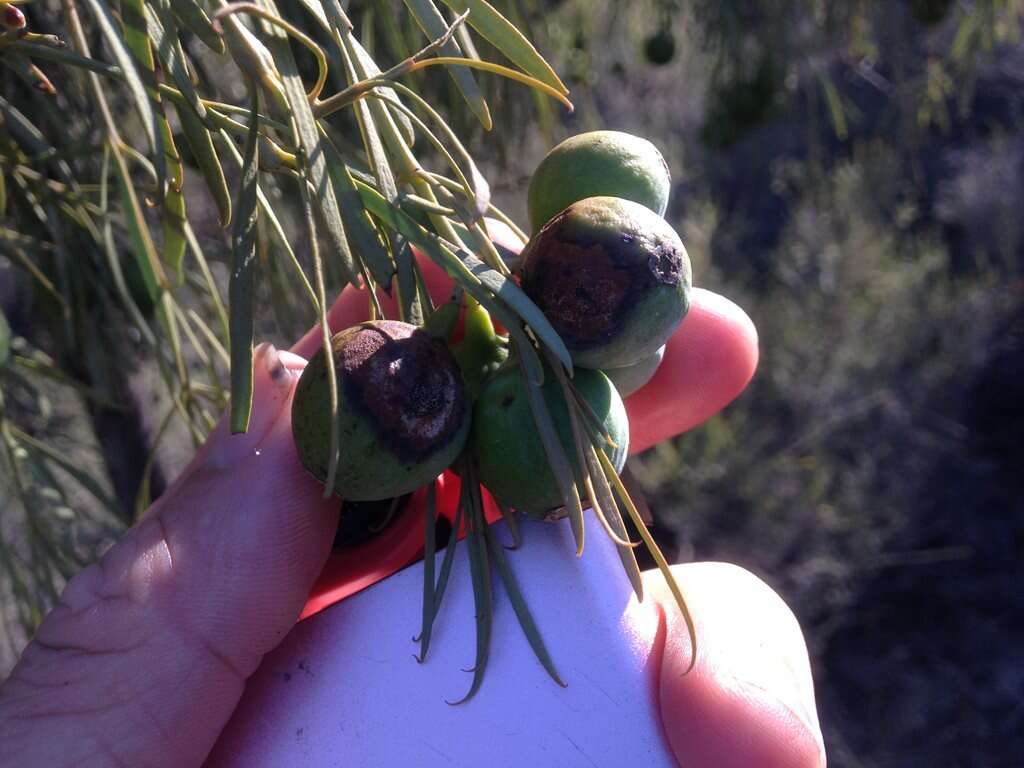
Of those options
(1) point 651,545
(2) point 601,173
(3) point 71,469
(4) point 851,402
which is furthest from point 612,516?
(4) point 851,402

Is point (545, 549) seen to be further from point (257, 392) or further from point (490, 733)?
point (257, 392)

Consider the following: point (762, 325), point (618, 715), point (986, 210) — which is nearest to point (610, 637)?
point (618, 715)

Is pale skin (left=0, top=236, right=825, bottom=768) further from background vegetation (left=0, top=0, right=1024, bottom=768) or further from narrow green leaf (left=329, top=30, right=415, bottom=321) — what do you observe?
background vegetation (left=0, top=0, right=1024, bottom=768)

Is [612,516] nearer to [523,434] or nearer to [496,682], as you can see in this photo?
[523,434]

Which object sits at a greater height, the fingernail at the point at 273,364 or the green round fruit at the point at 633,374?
the fingernail at the point at 273,364

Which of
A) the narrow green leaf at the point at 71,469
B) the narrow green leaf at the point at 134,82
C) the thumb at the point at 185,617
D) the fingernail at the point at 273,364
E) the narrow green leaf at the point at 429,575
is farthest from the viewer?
the narrow green leaf at the point at 71,469

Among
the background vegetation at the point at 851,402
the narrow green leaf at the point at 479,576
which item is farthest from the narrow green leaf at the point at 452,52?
the background vegetation at the point at 851,402

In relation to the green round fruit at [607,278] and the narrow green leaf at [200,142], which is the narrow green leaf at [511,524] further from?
the narrow green leaf at [200,142]

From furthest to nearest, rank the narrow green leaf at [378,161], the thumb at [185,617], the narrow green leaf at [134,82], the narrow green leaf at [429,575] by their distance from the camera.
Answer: the thumb at [185,617], the narrow green leaf at [429,575], the narrow green leaf at [378,161], the narrow green leaf at [134,82]

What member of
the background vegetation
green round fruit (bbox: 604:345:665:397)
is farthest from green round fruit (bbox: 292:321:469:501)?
the background vegetation
